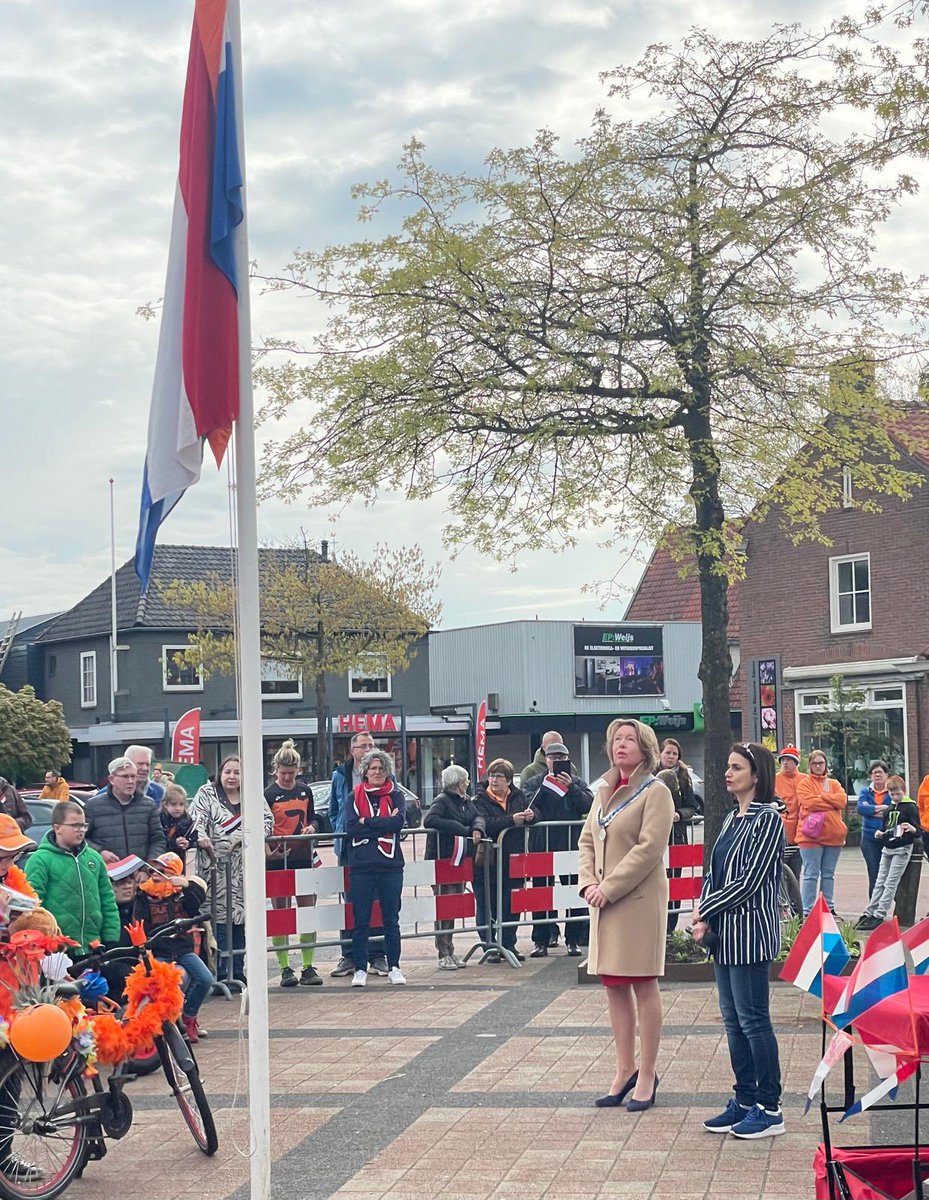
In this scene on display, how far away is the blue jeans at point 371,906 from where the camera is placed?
12.6 metres

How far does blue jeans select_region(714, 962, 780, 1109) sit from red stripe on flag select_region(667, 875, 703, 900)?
22.8 feet

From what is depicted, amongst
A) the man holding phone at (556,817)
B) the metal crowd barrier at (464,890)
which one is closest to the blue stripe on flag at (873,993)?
the metal crowd barrier at (464,890)

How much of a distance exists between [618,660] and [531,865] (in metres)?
42.6

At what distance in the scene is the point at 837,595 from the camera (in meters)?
36.8

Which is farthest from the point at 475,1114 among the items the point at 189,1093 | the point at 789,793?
the point at 789,793

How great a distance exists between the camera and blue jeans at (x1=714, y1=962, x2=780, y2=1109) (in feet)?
23.3

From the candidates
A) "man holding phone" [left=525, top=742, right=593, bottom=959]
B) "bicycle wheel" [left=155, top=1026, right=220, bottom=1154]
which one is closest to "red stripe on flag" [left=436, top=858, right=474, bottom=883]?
"man holding phone" [left=525, top=742, right=593, bottom=959]

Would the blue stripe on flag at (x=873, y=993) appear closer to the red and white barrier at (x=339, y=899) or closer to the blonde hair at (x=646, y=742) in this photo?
the blonde hair at (x=646, y=742)

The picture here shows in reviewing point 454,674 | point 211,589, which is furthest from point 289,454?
point 454,674

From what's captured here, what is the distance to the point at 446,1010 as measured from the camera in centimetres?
1125

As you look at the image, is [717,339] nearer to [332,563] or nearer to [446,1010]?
[446,1010]

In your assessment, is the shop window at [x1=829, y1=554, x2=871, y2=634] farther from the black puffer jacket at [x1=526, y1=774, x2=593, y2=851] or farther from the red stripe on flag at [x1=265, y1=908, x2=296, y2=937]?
the red stripe on flag at [x1=265, y1=908, x2=296, y2=937]

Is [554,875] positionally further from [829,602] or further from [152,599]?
[152,599]

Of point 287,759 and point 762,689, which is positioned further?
point 762,689
